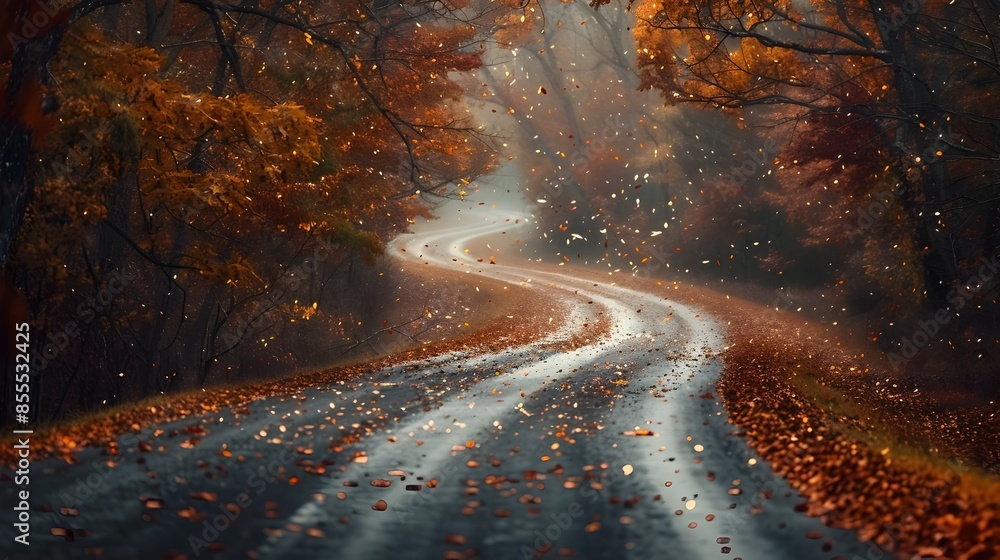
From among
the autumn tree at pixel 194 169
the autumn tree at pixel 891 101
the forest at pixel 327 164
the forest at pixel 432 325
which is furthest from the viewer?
the autumn tree at pixel 891 101

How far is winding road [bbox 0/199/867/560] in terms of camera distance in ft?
20.7

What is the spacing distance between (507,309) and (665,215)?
17.1 metres

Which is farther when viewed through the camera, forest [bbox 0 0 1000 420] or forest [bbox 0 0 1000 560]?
forest [bbox 0 0 1000 420]

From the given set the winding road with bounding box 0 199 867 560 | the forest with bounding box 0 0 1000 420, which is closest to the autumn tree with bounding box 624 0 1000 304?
the forest with bounding box 0 0 1000 420

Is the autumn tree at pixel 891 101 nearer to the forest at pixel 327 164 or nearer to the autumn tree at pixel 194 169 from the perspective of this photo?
the forest at pixel 327 164

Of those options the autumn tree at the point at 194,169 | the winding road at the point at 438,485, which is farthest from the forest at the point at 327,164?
the winding road at the point at 438,485

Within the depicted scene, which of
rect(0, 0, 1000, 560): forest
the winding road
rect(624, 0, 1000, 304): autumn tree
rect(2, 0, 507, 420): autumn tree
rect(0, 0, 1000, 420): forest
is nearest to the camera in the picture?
the winding road

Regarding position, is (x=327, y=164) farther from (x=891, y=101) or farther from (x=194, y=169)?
(x=891, y=101)

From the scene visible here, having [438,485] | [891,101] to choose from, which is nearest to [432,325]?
[891,101]

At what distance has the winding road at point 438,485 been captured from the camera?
632cm

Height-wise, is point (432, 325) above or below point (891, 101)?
below

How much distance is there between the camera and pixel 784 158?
1952 cm

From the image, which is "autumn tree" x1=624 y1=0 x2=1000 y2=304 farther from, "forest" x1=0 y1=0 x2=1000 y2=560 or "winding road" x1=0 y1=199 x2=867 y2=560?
"winding road" x1=0 y1=199 x2=867 y2=560

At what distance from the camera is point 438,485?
805cm
